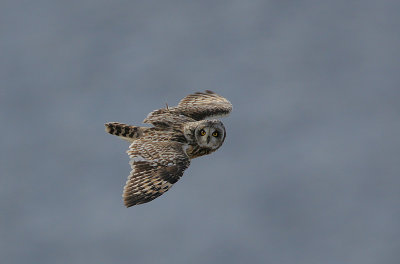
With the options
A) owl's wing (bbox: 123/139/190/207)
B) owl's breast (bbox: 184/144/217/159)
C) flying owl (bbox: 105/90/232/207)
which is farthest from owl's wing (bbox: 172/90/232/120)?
owl's wing (bbox: 123/139/190/207)

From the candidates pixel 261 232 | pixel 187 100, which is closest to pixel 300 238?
pixel 261 232

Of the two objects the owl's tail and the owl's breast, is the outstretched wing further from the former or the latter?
the owl's breast

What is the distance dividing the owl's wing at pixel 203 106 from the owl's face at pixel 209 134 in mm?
2804

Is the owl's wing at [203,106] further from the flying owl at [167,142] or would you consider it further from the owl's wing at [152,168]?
the owl's wing at [152,168]

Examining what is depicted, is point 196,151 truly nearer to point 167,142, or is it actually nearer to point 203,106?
point 167,142

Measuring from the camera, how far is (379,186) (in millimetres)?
194750

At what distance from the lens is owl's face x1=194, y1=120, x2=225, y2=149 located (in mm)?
26672

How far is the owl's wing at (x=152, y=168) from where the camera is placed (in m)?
23.6

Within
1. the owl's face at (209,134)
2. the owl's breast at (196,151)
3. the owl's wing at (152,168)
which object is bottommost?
the owl's wing at (152,168)

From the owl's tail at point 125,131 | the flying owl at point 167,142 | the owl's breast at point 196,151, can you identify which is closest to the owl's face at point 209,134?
the flying owl at point 167,142

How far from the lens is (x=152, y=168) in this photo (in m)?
24.7

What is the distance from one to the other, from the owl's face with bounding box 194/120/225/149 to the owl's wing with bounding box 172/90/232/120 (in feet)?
9.20

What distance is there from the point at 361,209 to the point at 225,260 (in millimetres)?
28144

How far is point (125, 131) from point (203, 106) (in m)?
4.05
